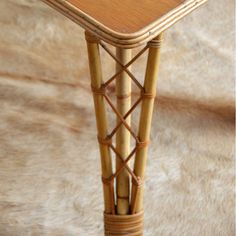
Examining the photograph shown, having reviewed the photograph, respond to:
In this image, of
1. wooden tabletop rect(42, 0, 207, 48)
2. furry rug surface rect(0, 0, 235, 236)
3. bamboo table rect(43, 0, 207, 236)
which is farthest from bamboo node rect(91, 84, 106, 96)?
furry rug surface rect(0, 0, 235, 236)

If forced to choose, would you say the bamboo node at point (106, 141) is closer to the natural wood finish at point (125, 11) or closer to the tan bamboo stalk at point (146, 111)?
the tan bamboo stalk at point (146, 111)

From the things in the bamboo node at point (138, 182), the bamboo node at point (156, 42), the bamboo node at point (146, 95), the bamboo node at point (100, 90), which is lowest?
the bamboo node at point (138, 182)

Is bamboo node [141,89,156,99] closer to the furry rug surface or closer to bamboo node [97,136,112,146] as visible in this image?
bamboo node [97,136,112,146]

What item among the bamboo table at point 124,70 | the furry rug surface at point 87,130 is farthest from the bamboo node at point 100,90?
the furry rug surface at point 87,130

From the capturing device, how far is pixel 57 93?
126 cm

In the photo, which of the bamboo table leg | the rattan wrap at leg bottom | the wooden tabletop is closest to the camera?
the wooden tabletop

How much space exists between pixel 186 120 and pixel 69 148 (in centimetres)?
26

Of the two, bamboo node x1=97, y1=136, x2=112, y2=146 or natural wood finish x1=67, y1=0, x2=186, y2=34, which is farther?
bamboo node x1=97, y1=136, x2=112, y2=146

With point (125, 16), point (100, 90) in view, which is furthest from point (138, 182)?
point (125, 16)

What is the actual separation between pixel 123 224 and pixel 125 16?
336mm

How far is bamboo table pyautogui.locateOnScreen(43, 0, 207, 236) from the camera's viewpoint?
59cm

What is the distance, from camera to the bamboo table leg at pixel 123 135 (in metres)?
0.68

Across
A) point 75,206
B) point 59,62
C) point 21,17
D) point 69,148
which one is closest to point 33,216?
point 75,206

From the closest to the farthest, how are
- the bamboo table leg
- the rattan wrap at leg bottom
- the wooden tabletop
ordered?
the wooden tabletop → the bamboo table leg → the rattan wrap at leg bottom
